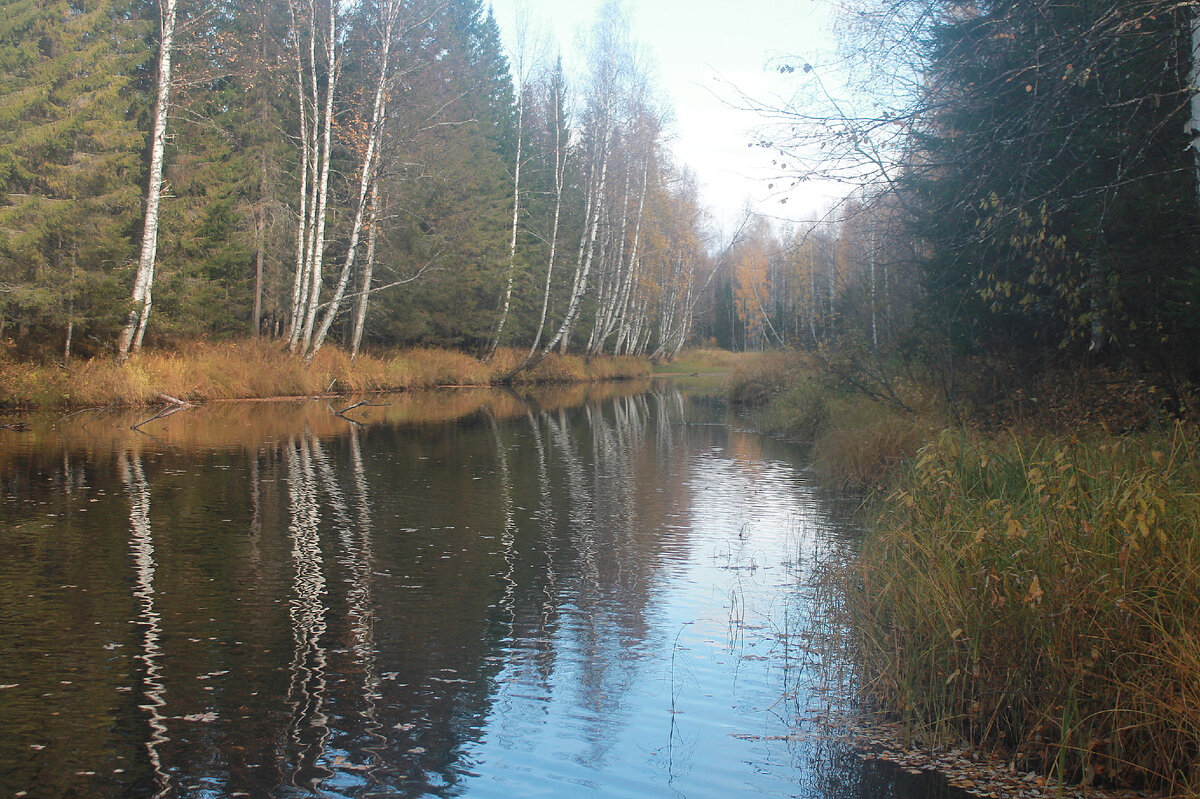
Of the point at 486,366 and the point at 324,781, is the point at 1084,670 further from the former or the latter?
the point at 486,366

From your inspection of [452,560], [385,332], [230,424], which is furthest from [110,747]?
[385,332]

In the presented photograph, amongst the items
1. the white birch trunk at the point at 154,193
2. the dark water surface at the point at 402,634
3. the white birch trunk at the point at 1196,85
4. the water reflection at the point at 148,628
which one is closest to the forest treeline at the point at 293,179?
the white birch trunk at the point at 154,193

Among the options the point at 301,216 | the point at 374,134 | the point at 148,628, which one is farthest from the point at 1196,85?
the point at 301,216

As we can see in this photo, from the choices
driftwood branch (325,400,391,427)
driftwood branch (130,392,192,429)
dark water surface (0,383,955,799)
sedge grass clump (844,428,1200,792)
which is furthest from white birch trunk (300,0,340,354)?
sedge grass clump (844,428,1200,792)

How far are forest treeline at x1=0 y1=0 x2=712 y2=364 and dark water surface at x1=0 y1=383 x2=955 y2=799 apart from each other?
1101cm

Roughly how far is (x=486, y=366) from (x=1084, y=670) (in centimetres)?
3276

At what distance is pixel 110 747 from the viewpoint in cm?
442

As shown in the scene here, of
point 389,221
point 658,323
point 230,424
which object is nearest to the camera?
point 230,424

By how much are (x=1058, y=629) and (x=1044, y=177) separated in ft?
20.4

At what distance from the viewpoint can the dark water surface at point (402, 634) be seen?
4.38 m

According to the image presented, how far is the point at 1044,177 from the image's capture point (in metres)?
9.29

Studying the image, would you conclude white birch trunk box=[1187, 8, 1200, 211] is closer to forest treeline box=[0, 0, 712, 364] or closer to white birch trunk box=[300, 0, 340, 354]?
forest treeline box=[0, 0, 712, 364]

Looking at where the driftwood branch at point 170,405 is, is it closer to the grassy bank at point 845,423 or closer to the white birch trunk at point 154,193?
the white birch trunk at point 154,193

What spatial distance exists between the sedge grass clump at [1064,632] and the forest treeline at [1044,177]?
219cm
